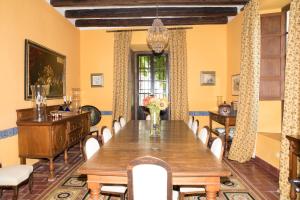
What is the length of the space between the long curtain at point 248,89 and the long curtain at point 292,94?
150cm

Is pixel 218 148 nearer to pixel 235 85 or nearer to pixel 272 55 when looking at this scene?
pixel 272 55

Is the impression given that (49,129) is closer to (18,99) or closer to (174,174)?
(18,99)

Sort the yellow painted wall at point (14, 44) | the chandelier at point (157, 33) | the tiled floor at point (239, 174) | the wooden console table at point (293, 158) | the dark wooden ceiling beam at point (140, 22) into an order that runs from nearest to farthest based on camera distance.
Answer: the wooden console table at point (293, 158) → the tiled floor at point (239, 174) → the yellow painted wall at point (14, 44) → the chandelier at point (157, 33) → the dark wooden ceiling beam at point (140, 22)

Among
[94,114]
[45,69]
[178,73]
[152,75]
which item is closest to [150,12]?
[178,73]

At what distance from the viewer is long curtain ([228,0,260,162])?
4.46m

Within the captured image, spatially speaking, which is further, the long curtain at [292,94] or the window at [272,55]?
the window at [272,55]

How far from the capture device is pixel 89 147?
2580 millimetres

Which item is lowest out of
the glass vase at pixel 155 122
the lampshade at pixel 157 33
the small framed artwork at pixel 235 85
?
the glass vase at pixel 155 122

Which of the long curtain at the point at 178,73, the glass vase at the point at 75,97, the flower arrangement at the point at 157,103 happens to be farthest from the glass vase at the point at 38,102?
the long curtain at the point at 178,73

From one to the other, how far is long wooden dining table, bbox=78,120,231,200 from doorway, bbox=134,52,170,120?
14.9 feet

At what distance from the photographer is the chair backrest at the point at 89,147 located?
243 cm

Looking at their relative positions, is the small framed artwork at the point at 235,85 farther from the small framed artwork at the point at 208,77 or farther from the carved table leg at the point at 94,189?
the carved table leg at the point at 94,189

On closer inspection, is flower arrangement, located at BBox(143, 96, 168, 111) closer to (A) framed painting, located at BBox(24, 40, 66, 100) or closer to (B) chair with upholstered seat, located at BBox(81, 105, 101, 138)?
(A) framed painting, located at BBox(24, 40, 66, 100)

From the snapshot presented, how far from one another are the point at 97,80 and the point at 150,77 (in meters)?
Answer: 1.65
